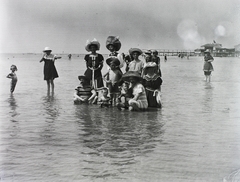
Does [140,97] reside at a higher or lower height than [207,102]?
higher

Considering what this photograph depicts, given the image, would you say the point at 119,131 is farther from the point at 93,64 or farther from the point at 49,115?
the point at 93,64

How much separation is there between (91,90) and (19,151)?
557 cm

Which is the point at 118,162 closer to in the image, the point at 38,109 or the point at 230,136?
the point at 230,136

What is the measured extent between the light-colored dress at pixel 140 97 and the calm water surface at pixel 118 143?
1.23 feet

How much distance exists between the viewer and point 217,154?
246 inches

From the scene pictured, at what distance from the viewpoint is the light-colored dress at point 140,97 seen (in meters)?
10.0

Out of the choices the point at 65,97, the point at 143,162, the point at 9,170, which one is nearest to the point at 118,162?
the point at 143,162

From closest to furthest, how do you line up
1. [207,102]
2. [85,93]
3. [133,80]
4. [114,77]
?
[133,80]
[114,77]
[85,93]
[207,102]

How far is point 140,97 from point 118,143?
3531 mm

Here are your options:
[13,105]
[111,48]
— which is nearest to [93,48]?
[111,48]

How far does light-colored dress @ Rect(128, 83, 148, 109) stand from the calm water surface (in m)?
0.38

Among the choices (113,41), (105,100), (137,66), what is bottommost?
(105,100)

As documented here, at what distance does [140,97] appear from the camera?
33.5ft

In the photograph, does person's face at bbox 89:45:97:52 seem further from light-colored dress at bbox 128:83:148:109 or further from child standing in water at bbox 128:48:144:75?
light-colored dress at bbox 128:83:148:109
